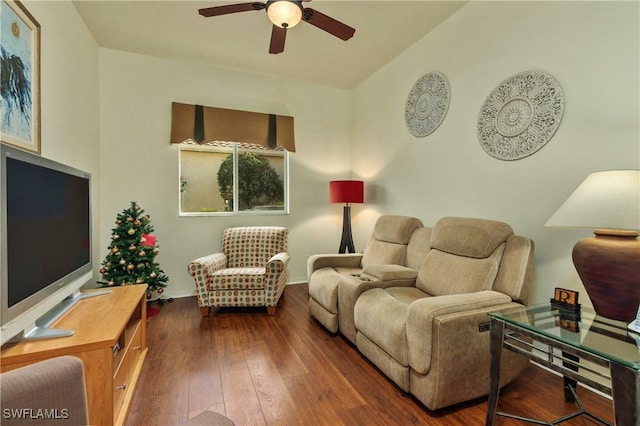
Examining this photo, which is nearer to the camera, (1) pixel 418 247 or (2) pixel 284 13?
(2) pixel 284 13

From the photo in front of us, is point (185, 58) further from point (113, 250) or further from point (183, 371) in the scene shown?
point (183, 371)

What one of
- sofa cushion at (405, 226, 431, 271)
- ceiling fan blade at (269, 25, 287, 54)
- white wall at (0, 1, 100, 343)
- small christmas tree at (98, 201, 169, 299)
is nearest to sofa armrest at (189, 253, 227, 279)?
small christmas tree at (98, 201, 169, 299)

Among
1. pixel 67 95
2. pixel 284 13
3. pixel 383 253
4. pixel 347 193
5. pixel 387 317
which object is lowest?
pixel 387 317

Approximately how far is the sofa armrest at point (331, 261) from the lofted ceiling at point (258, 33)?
7.26 ft

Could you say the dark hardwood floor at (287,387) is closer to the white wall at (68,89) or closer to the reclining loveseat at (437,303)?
the reclining loveseat at (437,303)

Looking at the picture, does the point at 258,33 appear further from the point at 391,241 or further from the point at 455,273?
the point at 455,273

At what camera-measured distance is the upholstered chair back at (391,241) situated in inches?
107

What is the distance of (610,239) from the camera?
141cm

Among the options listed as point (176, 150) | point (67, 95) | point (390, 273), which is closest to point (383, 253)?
point (390, 273)

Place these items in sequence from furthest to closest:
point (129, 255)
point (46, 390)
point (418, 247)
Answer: point (129, 255) → point (418, 247) → point (46, 390)

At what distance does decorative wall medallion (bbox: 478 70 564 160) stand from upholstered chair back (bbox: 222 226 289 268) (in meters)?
2.31

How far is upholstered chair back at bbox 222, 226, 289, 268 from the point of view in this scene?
3426 millimetres

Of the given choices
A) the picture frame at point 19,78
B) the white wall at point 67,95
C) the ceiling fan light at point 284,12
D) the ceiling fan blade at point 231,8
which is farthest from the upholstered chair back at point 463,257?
the picture frame at point 19,78

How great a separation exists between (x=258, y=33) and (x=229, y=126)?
116 cm
